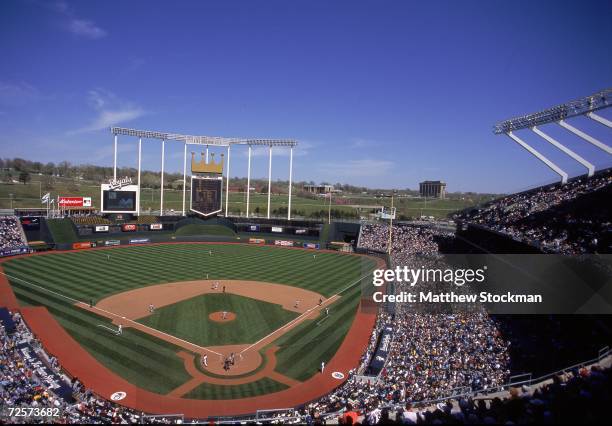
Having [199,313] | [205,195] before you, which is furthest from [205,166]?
[199,313]

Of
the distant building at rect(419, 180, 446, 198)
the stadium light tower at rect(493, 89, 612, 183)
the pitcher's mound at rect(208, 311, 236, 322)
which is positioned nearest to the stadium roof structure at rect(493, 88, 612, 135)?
the stadium light tower at rect(493, 89, 612, 183)

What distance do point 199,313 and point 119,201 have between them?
36.8 meters

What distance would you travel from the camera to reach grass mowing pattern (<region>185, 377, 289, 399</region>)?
1617cm

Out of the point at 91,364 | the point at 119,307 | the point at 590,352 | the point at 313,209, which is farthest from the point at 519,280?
the point at 313,209

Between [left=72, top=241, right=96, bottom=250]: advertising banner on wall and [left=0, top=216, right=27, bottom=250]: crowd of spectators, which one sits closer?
[left=0, top=216, right=27, bottom=250]: crowd of spectators

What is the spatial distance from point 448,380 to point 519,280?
11.3 metres

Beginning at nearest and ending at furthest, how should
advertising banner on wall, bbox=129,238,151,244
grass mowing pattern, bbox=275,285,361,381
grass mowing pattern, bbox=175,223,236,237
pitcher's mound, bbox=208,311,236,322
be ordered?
grass mowing pattern, bbox=275,285,361,381 < pitcher's mound, bbox=208,311,236,322 < advertising banner on wall, bbox=129,238,151,244 < grass mowing pattern, bbox=175,223,236,237

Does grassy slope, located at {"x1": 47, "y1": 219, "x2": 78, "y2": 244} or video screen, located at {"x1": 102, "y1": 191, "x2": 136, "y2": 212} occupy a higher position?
video screen, located at {"x1": 102, "y1": 191, "x2": 136, "y2": 212}

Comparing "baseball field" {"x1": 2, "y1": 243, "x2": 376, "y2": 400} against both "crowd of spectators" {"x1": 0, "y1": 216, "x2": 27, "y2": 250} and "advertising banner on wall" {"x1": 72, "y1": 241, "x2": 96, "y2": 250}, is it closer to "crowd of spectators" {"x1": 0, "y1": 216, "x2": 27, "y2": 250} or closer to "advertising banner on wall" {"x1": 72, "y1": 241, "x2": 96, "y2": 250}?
"advertising banner on wall" {"x1": 72, "y1": 241, "x2": 96, "y2": 250}

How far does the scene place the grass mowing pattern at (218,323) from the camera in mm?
22078

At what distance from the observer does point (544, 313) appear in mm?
21734

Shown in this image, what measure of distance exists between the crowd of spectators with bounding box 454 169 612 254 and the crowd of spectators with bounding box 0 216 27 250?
5216 cm

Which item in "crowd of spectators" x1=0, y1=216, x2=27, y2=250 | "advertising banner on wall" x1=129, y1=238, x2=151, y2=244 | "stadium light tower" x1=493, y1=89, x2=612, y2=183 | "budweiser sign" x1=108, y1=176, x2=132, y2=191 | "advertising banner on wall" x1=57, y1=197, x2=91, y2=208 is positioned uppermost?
"stadium light tower" x1=493, y1=89, x2=612, y2=183

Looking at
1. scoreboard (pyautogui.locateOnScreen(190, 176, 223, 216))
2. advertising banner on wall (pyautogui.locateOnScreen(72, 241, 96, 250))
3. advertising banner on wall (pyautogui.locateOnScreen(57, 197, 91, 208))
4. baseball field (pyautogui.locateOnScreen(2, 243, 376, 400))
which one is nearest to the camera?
baseball field (pyautogui.locateOnScreen(2, 243, 376, 400))
